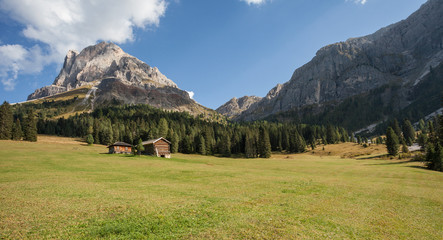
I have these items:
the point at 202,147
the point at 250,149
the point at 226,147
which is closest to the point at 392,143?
the point at 250,149

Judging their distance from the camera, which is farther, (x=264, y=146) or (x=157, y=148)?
(x=264, y=146)

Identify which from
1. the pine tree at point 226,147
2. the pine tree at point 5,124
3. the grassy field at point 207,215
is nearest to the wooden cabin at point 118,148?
the pine tree at point 5,124

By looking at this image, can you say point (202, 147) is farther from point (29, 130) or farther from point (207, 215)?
point (207, 215)

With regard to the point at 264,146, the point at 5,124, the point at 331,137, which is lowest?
the point at 264,146

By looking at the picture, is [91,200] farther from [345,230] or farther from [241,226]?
[345,230]

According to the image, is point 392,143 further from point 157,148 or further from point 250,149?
point 157,148

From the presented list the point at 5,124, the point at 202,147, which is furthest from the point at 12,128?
the point at 202,147

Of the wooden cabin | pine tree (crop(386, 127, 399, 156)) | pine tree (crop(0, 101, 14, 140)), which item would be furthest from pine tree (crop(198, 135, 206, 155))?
pine tree (crop(386, 127, 399, 156))

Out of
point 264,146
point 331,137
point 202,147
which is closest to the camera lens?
point 264,146

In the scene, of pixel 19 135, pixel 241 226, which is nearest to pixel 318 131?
pixel 241 226

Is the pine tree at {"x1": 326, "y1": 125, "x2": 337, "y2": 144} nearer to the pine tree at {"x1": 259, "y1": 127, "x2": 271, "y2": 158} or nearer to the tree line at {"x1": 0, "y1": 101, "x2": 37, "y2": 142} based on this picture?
the pine tree at {"x1": 259, "y1": 127, "x2": 271, "y2": 158}

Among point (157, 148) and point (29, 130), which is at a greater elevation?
point (29, 130)

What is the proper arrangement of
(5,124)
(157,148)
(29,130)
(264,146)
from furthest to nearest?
(264,146), (29,130), (5,124), (157,148)

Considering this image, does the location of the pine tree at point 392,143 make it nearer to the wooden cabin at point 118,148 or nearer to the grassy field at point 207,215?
the grassy field at point 207,215
